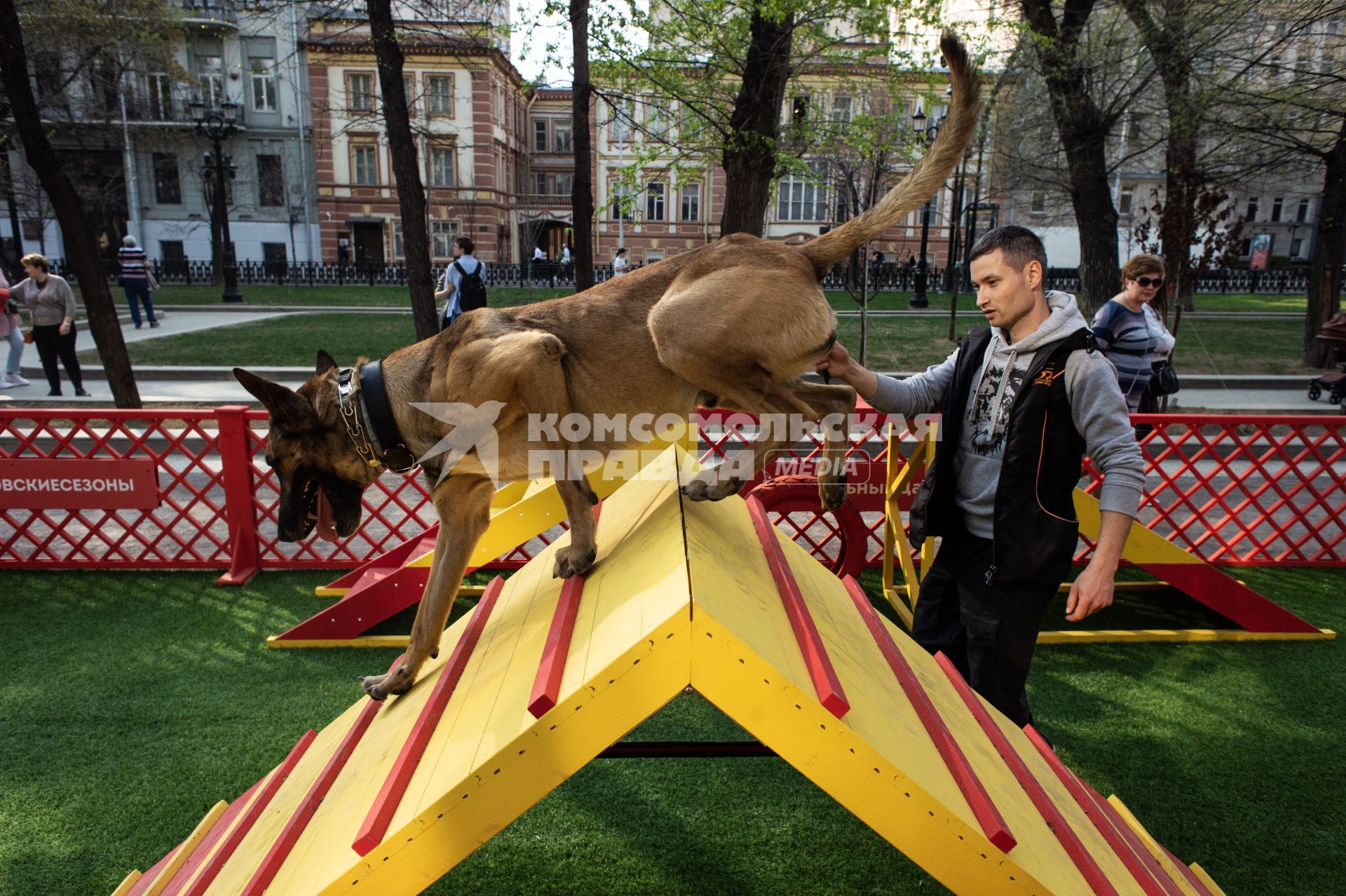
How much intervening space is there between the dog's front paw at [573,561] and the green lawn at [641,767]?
3.81 ft

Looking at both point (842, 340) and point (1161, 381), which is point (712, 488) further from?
point (842, 340)

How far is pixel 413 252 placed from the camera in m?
10.3

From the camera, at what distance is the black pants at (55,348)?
1086cm

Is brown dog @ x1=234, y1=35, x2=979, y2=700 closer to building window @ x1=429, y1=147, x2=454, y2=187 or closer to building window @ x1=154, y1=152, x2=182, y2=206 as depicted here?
building window @ x1=429, y1=147, x2=454, y2=187

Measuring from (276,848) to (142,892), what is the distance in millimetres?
897

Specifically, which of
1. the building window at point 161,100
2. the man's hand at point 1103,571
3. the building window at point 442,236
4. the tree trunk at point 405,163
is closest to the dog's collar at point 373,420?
the man's hand at point 1103,571

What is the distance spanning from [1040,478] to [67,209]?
9912 millimetres

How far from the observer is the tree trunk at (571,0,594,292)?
1012cm

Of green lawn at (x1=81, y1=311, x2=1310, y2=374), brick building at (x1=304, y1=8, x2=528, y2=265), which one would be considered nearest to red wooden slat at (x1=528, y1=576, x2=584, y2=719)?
green lawn at (x1=81, y1=311, x2=1310, y2=374)

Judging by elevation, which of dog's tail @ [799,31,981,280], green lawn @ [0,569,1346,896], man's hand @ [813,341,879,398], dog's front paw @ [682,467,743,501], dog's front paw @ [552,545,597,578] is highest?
dog's tail @ [799,31,981,280]

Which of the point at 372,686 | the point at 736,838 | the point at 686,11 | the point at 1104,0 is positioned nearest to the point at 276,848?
the point at 372,686

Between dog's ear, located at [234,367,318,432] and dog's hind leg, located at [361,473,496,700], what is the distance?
586 millimetres

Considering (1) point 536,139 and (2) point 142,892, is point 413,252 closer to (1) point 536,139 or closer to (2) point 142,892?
(2) point 142,892

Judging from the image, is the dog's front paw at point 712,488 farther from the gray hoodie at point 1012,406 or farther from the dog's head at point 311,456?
the dog's head at point 311,456
